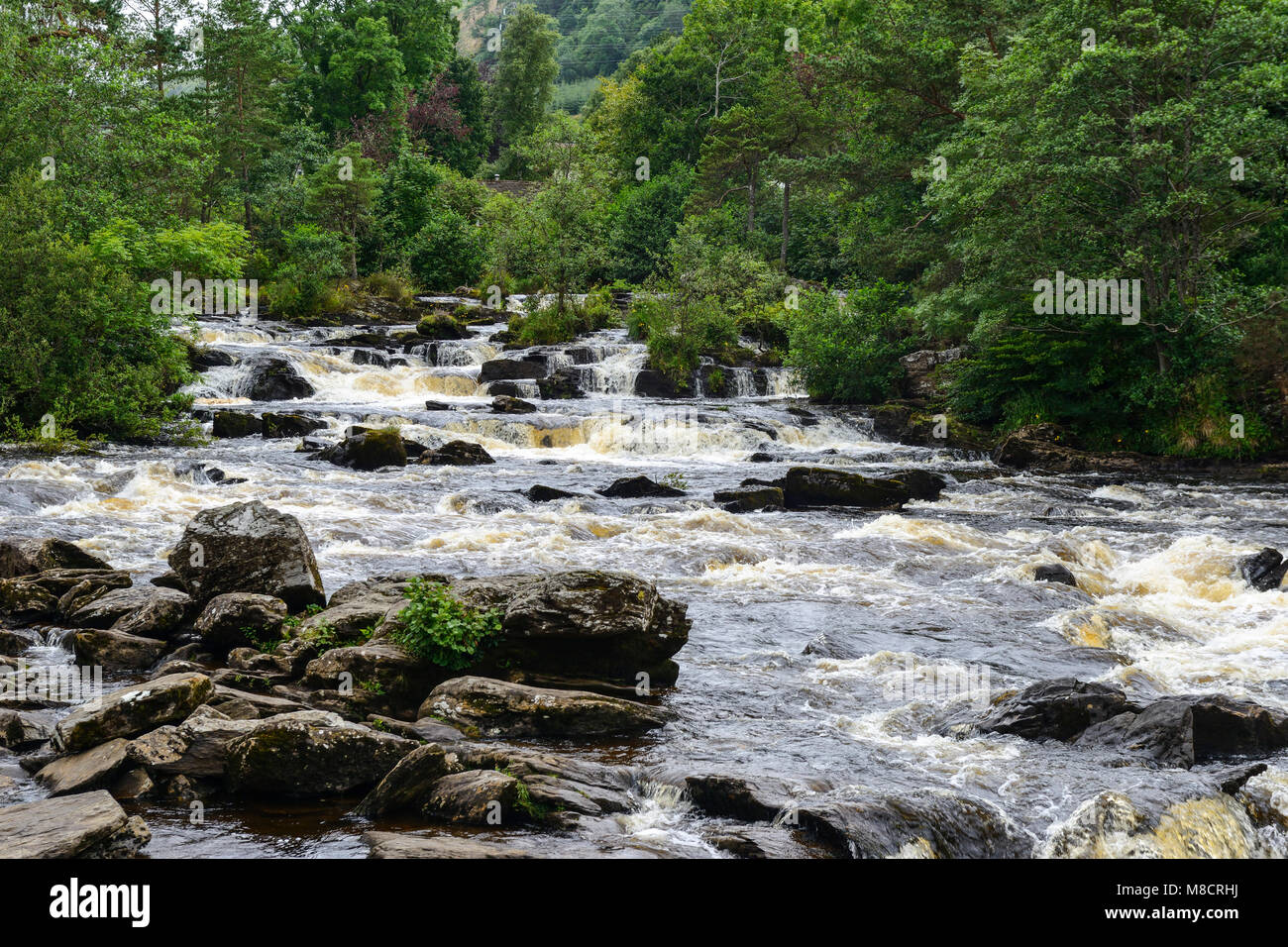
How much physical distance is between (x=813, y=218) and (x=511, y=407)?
23086mm

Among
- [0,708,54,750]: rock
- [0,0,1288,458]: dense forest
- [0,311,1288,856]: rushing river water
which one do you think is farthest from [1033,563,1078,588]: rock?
[0,708,54,750]: rock

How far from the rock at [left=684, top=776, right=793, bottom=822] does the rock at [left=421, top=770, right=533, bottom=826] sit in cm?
121

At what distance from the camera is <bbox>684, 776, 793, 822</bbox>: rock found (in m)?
6.59

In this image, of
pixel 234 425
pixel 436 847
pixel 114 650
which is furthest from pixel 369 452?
pixel 436 847

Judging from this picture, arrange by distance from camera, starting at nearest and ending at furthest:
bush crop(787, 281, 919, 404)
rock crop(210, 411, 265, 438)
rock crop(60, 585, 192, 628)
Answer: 1. rock crop(60, 585, 192, 628)
2. rock crop(210, 411, 265, 438)
3. bush crop(787, 281, 919, 404)

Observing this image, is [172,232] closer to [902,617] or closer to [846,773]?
[902,617]

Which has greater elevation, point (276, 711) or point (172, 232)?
point (172, 232)

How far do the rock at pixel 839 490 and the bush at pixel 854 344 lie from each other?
11496 mm

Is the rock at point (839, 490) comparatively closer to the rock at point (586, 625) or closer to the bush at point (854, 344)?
the rock at point (586, 625)

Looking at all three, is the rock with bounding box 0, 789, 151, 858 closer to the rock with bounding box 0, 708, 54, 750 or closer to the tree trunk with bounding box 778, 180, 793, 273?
the rock with bounding box 0, 708, 54, 750

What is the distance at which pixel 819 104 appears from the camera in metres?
44.1
